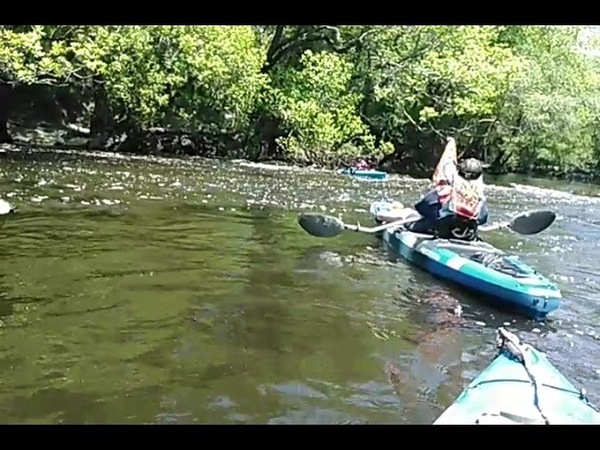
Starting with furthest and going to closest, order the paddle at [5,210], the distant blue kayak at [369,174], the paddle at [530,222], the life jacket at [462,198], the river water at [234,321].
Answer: the distant blue kayak at [369,174] < the paddle at [5,210] < the paddle at [530,222] < the life jacket at [462,198] < the river water at [234,321]

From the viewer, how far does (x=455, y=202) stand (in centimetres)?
638

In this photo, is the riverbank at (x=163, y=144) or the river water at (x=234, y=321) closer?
the river water at (x=234, y=321)

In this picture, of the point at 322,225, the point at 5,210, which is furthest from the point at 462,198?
the point at 5,210

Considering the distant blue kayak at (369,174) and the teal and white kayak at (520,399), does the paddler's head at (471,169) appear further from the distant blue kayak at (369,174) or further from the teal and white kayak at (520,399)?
the distant blue kayak at (369,174)

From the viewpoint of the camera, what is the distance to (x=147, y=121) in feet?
63.0

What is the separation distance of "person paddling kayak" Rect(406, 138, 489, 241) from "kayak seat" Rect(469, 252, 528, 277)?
46 centimetres

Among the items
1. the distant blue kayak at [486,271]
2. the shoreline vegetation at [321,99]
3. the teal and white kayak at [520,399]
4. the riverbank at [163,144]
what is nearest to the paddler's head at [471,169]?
the distant blue kayak at [486,271]

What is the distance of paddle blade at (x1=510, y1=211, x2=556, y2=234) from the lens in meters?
6.73

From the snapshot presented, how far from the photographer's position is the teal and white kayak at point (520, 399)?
2.71 metres

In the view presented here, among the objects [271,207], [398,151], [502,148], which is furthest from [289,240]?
[502,148]

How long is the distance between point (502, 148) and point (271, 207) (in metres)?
13.3

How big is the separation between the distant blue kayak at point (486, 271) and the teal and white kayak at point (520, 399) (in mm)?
1939
